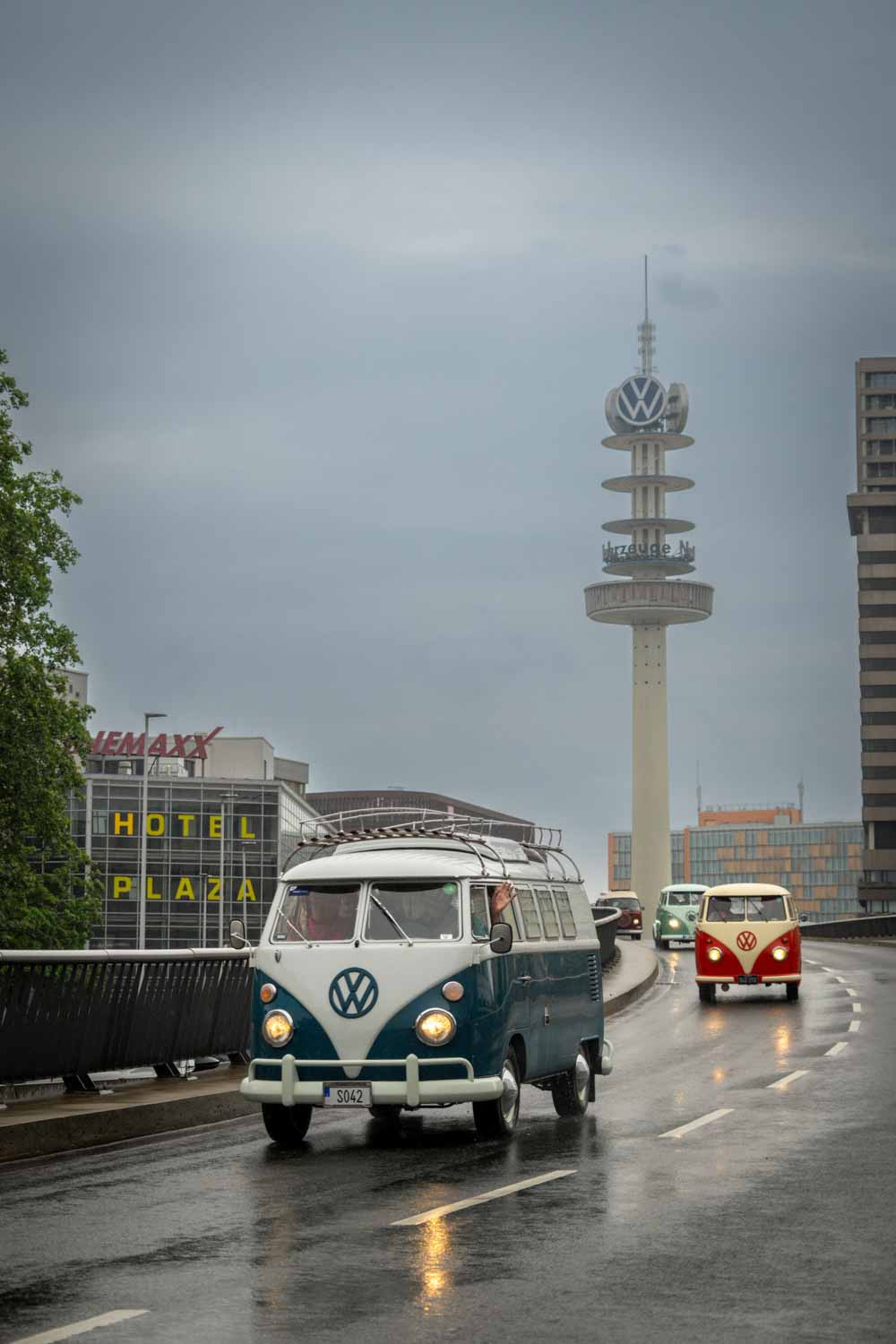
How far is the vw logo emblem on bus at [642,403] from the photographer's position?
162 metres

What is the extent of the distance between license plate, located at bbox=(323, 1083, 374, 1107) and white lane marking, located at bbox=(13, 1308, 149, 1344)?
5869 mm

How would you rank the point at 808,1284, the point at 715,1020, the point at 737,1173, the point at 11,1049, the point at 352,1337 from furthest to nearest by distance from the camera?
the point at 715,1020 < the point at 11,1049 < the point at 737,1173 < the point at 808,1284 < the point at 352,1337

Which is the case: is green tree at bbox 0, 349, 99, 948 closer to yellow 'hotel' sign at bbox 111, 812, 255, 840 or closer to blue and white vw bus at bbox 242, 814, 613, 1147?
blue and white vw bus at bbox 242, 814, 613, 1147

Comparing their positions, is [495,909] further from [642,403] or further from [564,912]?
[642,403]

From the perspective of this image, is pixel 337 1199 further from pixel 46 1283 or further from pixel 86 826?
pixel 86 826

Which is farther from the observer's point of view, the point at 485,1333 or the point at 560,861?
the point at 560,861

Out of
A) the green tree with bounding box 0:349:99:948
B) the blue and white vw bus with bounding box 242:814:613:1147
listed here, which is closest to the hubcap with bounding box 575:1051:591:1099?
the blue and white vw bus with bounding box 242:814:613:1147

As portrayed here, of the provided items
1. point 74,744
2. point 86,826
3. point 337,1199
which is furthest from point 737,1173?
point 86,826

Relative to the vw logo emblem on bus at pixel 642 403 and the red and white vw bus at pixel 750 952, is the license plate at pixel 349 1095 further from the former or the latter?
the vw logo emblem on bus at pixel 642 403

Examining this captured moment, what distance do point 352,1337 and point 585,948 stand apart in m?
10.3

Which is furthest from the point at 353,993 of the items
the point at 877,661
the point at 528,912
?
the point at 877,661

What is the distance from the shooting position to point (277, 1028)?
1425 centimetres

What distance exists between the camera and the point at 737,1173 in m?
12.7

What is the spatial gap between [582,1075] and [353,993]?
3.64 m
